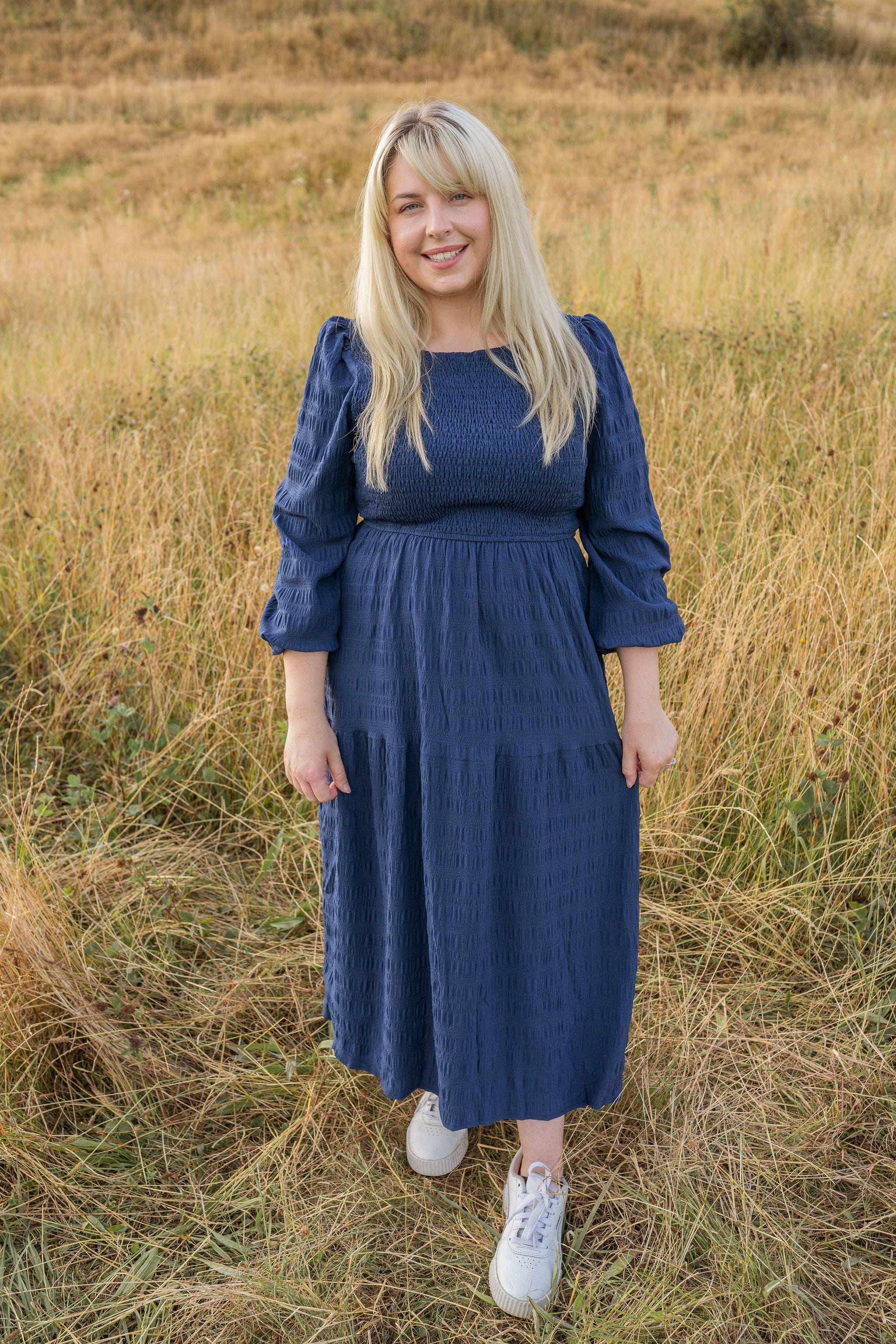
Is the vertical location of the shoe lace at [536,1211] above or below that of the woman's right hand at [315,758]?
below

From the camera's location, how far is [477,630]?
146 cm

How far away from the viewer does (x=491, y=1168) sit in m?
1.85

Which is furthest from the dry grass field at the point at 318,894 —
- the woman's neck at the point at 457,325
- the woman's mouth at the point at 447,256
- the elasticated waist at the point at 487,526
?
the woman's mouth at the point at 447,256

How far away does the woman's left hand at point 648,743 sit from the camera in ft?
5.00

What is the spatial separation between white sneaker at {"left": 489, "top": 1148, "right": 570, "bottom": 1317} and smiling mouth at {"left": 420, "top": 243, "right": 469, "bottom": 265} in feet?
4.89

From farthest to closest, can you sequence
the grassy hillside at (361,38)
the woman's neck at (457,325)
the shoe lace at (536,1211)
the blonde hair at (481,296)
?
the grassy hillside at (361,38) < the shoe lace at (536,1211) < the woman's neck at (457,325) < the blonde hair at (481,296)

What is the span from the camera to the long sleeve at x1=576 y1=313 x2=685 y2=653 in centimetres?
150

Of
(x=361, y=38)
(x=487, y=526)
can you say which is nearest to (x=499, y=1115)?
(x=487, y=526)

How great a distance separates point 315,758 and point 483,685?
12.3 inches

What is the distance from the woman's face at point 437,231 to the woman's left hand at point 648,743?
72 cm

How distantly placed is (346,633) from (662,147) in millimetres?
13982

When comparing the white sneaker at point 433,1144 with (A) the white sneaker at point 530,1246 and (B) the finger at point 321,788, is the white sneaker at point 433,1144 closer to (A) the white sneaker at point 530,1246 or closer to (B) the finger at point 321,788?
(A) the white sneaker at point 530,1246

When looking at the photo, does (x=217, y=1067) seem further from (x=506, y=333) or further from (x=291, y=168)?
(x=291, y=168)

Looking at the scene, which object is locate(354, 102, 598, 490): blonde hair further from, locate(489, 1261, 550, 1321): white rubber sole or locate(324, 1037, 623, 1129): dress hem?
locate(489, 1261, 550, 1321): white rubber sole
